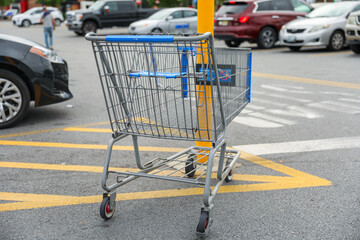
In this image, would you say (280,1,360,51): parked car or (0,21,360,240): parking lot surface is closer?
(0,21,360,240): parking lot surface

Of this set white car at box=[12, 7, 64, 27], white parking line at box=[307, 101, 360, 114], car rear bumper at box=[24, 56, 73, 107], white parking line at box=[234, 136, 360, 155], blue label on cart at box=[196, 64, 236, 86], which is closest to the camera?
blue label on cart at box=[196, 64, 236, 86]

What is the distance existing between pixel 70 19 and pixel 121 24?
2887 mm

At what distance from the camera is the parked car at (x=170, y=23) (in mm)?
19141

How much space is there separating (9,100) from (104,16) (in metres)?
18.5

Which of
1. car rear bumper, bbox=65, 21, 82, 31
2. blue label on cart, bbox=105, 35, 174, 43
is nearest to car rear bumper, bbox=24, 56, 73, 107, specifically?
blue label on cart, bbox=105, 35, 174, 43

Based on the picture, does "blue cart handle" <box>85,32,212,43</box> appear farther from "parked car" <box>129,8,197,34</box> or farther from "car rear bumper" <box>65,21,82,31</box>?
"car rear bumper" <box>65,21,82,31</box>

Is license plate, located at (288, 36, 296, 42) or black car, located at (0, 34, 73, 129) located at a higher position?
black car, located at (0, 34, 73, 129)

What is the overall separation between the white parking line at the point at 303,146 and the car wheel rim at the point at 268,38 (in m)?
11.3

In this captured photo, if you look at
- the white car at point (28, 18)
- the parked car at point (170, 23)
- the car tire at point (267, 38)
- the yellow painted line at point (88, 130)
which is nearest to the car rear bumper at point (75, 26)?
the parked car at point (170, 23)

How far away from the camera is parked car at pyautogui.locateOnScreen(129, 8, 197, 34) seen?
19.1 m

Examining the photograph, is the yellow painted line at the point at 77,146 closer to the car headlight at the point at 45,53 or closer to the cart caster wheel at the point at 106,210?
the car headlight at the point at 45,53

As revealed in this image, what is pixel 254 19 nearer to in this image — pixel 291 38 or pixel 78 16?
pixel 291 38

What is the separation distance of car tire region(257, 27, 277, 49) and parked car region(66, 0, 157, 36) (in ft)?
33.7

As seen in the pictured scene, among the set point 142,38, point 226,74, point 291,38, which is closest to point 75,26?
point 291,38
